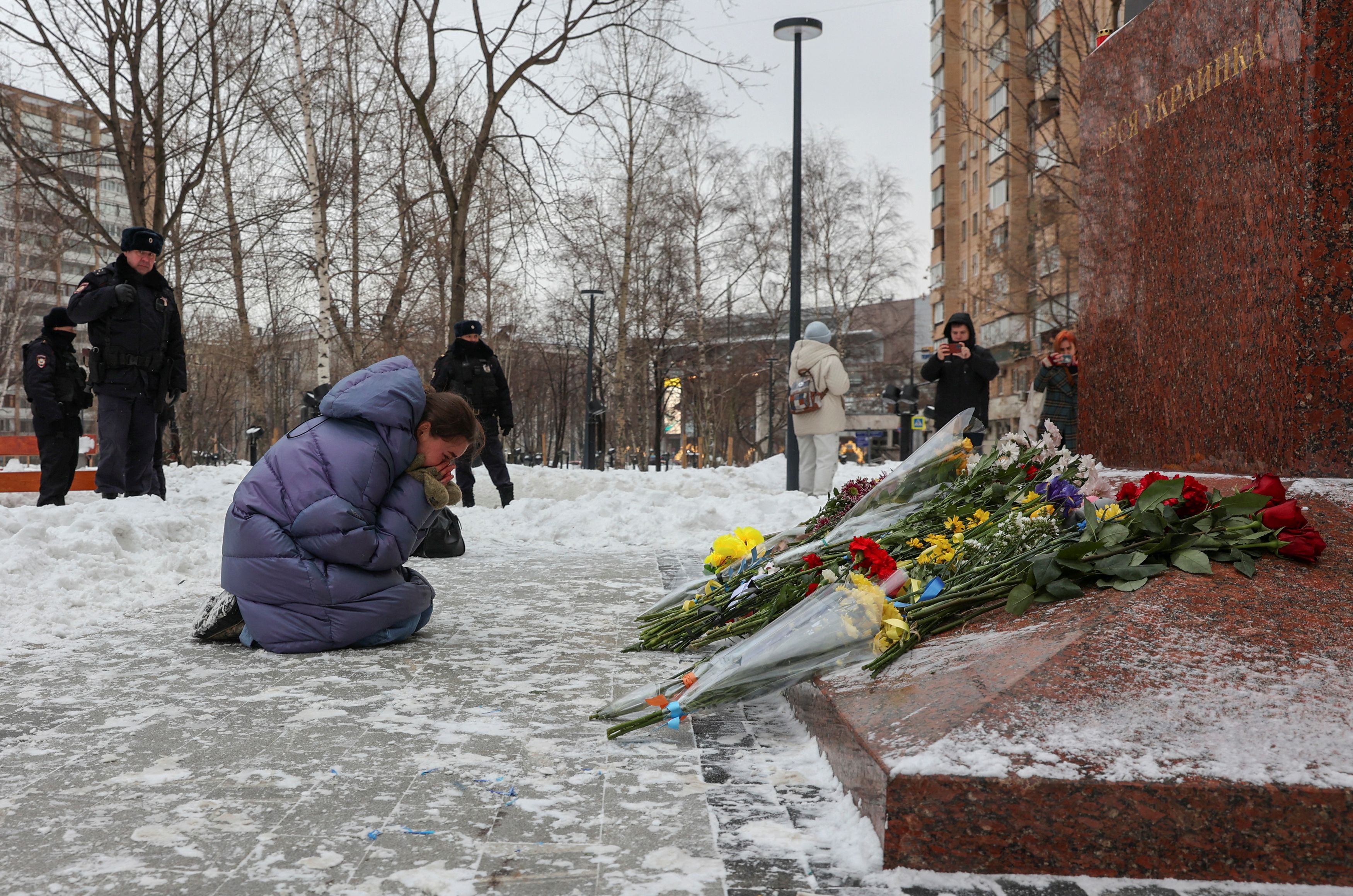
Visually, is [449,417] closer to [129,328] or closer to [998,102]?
[129,328]

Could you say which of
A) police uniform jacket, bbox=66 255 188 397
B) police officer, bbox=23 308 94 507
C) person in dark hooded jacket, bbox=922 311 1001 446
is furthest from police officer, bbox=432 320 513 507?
person in dark hooded jacket, bbox=922 311 1001 446

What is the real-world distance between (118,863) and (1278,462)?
400cm

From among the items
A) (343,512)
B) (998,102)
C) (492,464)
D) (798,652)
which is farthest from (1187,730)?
(998,102)

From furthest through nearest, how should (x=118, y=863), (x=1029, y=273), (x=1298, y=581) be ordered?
(x=1029, y=273)
(x=1298, y=581)
(x=118, y=863)

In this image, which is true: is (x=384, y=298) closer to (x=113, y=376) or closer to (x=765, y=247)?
(x=765, y=247)

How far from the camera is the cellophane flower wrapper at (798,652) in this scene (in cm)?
312

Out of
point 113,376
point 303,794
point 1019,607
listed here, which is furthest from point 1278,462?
point 113,376

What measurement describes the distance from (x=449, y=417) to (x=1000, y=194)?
130 feet

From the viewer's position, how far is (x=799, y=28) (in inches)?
599

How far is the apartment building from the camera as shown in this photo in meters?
15.9

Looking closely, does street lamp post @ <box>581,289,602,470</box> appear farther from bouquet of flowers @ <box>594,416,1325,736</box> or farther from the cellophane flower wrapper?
the cellophane flower wrapper

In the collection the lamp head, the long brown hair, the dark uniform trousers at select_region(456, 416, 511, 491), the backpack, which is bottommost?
the dark uniform trousers at select_region(456, 416, 511, 491)

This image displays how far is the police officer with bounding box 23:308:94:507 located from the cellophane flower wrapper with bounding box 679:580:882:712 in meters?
8.16

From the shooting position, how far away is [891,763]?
2.26 meters
